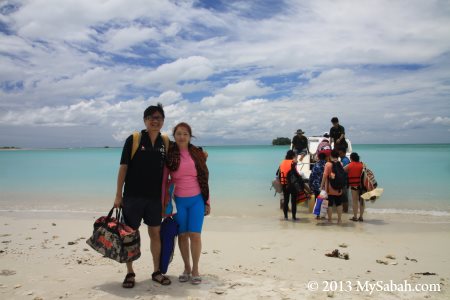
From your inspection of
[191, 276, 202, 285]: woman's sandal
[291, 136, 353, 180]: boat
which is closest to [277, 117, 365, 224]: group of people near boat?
[291, 136, 353, 180]: boat

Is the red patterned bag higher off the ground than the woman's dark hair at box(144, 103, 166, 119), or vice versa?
the woman's dark hair at box(144, 103, 166, 119)

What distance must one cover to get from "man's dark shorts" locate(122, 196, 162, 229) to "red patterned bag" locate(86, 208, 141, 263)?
11 cm

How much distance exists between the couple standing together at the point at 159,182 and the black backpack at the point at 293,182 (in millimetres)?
4787

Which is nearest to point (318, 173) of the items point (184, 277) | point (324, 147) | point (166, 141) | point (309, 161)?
point (324, 147)

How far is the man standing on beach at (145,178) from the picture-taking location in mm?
3943

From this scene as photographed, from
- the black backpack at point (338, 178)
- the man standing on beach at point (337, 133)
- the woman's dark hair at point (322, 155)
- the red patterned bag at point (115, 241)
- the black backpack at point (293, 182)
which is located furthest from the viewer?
the man standing on beach at point (337, 133)

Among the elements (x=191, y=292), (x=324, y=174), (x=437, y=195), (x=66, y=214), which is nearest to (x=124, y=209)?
(x=191, y=292)

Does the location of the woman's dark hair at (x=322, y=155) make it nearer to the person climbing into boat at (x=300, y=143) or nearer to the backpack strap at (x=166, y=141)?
the person climbing into boat at (x=300, y=143)

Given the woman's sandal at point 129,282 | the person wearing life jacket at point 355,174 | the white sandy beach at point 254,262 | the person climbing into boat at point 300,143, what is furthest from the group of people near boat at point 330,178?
the woman's sandal at point 129,282

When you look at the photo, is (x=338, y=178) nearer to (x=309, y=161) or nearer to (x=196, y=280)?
(x=309, y=161)

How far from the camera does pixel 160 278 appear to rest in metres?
4.14

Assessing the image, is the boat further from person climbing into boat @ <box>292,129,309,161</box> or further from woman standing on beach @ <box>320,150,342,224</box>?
woman standing on beach @ <box>320,150,342,224</box>

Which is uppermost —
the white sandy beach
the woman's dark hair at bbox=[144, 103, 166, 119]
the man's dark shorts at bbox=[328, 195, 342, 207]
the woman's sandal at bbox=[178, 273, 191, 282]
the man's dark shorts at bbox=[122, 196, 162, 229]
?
the woman's dark hair at bbox=[144, 103, 166, 119]

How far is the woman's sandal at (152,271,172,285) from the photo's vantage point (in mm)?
4117
